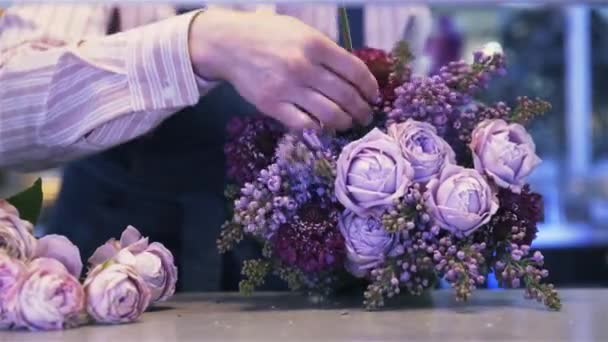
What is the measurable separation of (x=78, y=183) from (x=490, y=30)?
207 centimetres

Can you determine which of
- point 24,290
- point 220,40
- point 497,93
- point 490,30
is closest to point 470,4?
point 220,40

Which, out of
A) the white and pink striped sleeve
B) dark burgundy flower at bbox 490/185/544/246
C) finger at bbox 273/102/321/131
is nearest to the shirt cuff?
the white and pink striped sleeve

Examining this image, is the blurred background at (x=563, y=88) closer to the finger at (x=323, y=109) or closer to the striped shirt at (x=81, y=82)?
the striped shirt at (x=81, y=82)

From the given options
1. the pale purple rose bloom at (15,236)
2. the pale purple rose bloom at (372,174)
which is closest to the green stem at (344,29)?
the pale purple rose bloom at (372,174)

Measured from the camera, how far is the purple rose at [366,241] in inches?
37.9

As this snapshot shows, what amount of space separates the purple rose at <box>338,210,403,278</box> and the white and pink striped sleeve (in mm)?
226

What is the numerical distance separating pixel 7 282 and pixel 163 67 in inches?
11.7

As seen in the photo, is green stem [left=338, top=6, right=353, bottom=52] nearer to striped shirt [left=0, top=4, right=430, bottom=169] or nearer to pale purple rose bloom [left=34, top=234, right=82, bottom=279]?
striped shirt [left=0, top=4, right=430, bottom=169]

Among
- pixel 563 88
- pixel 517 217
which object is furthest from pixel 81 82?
pixel 563 88

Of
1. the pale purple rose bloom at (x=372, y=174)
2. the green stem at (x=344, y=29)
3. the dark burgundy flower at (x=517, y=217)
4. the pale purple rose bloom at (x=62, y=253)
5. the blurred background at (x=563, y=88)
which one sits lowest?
the pale purple rose bloom at (x=62, y=253)

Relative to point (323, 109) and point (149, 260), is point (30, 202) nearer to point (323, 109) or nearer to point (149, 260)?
point (149, 260)

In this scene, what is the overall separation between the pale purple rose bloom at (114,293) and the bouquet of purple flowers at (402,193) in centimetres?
14

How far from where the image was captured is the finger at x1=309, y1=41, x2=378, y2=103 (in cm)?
99

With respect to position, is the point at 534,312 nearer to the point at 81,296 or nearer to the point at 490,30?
the point at 81,296
